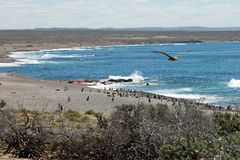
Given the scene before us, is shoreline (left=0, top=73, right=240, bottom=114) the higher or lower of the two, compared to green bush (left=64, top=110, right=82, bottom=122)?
lower

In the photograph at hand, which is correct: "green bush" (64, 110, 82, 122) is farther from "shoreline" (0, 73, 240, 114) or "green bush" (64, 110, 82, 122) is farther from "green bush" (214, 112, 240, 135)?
"green bush" (214, 112, 240, 135)

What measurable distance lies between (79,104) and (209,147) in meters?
30.2

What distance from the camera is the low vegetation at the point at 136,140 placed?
895cm

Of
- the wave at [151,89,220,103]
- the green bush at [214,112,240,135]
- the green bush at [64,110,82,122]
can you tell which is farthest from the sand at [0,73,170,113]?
the green bush at [214,112,240,135]

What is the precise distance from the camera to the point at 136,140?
11305mm

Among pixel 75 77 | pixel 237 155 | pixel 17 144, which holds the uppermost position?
pixel 237 155

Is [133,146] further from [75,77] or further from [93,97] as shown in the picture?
[75,77]

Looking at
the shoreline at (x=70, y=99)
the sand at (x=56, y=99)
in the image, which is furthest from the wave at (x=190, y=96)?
the sand at (x=56, y=99)

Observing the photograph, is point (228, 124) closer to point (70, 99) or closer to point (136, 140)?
point (136, 140)

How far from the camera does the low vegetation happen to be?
895 cm

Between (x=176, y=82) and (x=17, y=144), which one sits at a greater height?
(x=17, y=144)

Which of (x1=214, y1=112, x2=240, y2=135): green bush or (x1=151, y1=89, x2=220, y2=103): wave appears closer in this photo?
(x1=214, y1=112, x2=240, y2=135): green bush

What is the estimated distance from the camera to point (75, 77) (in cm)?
7188

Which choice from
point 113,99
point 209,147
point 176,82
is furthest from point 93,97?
point 209,147
